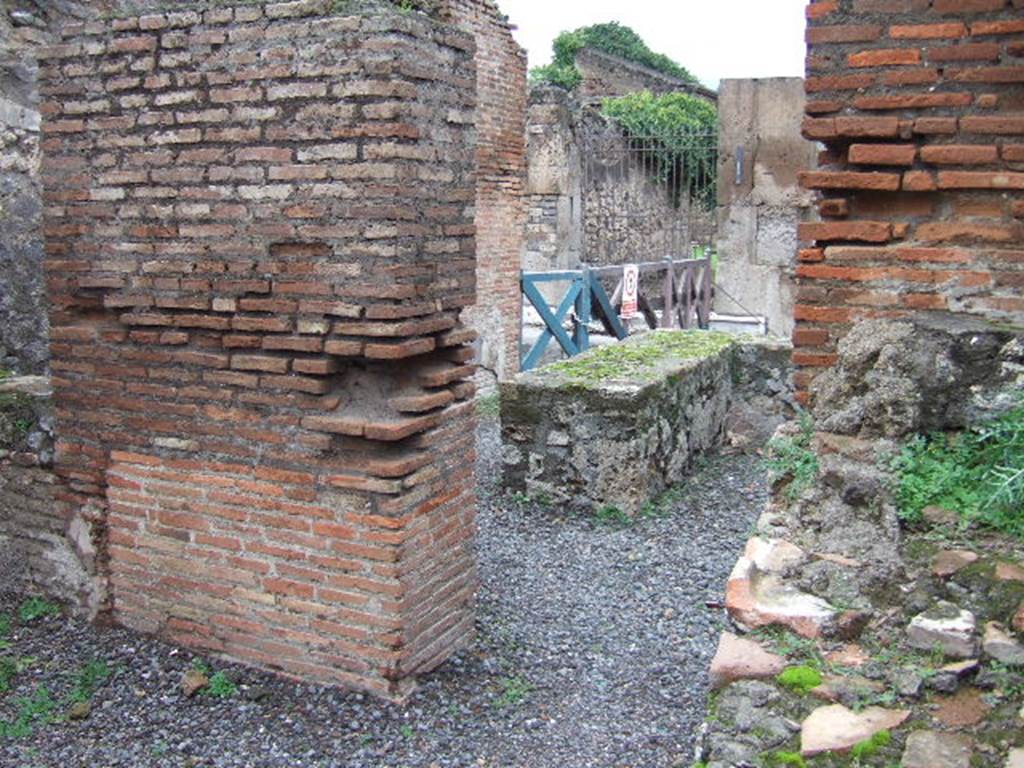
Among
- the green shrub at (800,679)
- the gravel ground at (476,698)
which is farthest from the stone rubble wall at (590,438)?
the green shrub at (800,679)

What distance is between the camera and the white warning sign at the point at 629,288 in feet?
36.7

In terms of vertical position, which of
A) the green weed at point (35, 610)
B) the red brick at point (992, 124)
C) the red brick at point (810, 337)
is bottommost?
the green weed at point (35, 610)

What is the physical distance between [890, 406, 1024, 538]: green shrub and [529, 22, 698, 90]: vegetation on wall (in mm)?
26446

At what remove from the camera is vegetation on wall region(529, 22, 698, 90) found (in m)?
28.6

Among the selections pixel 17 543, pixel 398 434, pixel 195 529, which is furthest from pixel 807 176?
Answer: pixel 17 543

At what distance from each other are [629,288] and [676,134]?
145 inches

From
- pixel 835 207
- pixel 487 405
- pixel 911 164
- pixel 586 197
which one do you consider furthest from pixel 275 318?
pixel 586 197

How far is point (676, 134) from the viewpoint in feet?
45.6

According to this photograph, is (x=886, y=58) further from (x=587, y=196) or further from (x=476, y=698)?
(x=587, y=196)

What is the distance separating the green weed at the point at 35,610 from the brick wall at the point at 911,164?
3.59 m

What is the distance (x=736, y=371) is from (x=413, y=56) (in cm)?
587

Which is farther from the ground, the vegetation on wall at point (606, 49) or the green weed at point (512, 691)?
the vegetation on wall at point (606, 49)

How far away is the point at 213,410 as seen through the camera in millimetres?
4055

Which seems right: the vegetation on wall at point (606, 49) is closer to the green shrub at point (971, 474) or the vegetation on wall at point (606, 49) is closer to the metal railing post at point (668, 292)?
the metal railing post at point (668, 292)
